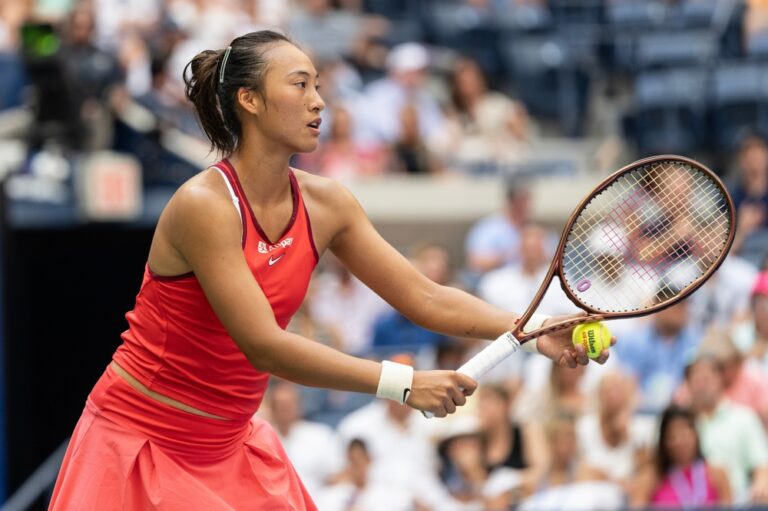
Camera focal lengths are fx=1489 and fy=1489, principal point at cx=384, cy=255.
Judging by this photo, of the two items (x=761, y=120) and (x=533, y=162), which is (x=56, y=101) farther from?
(x=761, y=120)

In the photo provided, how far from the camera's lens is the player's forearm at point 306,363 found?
3492 mm

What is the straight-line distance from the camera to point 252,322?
Result: 138 inches

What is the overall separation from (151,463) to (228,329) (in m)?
0.45

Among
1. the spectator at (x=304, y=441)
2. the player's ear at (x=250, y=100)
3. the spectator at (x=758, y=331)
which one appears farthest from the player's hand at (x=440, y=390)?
the spectator at (x=758, y=331)

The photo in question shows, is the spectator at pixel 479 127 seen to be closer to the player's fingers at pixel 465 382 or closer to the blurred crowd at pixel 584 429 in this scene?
the blurred crowd at pixel 584 429

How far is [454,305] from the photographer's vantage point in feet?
13.0

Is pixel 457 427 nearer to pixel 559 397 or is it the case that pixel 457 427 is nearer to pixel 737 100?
pixel 559 397

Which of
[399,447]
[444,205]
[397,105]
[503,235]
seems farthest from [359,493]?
[397,105]

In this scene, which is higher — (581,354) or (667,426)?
(581,354)

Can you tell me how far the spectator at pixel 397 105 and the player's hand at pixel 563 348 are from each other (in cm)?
613

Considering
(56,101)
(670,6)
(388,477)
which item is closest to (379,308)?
(388,477)

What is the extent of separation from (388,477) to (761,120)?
413cm

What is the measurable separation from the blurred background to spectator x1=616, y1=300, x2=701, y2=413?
1cm

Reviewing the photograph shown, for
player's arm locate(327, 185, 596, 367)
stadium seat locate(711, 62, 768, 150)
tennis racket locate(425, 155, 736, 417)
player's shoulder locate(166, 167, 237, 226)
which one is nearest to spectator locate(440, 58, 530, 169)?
stadium seat locate(711, 62, 768, 150)
